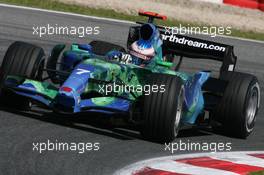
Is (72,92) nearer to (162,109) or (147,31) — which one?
(162,109)

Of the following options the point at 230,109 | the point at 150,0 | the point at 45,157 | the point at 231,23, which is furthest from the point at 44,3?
the point at 45,157

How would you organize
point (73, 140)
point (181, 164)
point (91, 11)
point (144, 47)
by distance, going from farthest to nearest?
point (91, 11) < point (144, 47) < point (73, 140) < point (181, 164)

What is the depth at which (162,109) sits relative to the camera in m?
9.67

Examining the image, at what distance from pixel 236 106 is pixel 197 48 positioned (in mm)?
1443

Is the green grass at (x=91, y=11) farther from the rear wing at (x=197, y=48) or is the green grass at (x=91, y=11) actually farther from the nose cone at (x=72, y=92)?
the nose cone at (x=72, y=92)

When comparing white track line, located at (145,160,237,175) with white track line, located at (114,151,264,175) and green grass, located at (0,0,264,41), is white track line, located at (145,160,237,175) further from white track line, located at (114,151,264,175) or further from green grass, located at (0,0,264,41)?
green grass, located at (0,0,264,41)

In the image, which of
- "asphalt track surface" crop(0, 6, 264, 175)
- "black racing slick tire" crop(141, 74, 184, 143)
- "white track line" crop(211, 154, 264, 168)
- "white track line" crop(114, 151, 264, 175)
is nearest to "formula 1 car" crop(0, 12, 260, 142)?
"black racing slick tire" crop(141, 74, 184, 143)

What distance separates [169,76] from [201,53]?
2.43 metres

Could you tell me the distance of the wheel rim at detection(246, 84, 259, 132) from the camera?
11414mm

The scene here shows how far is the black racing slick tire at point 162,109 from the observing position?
969 cm

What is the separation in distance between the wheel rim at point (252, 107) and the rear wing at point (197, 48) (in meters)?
0.63

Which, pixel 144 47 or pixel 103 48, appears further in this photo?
pixel 103 48

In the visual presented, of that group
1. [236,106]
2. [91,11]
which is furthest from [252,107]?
[91,11]

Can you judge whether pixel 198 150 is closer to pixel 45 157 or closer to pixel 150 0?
pixel 45 157
